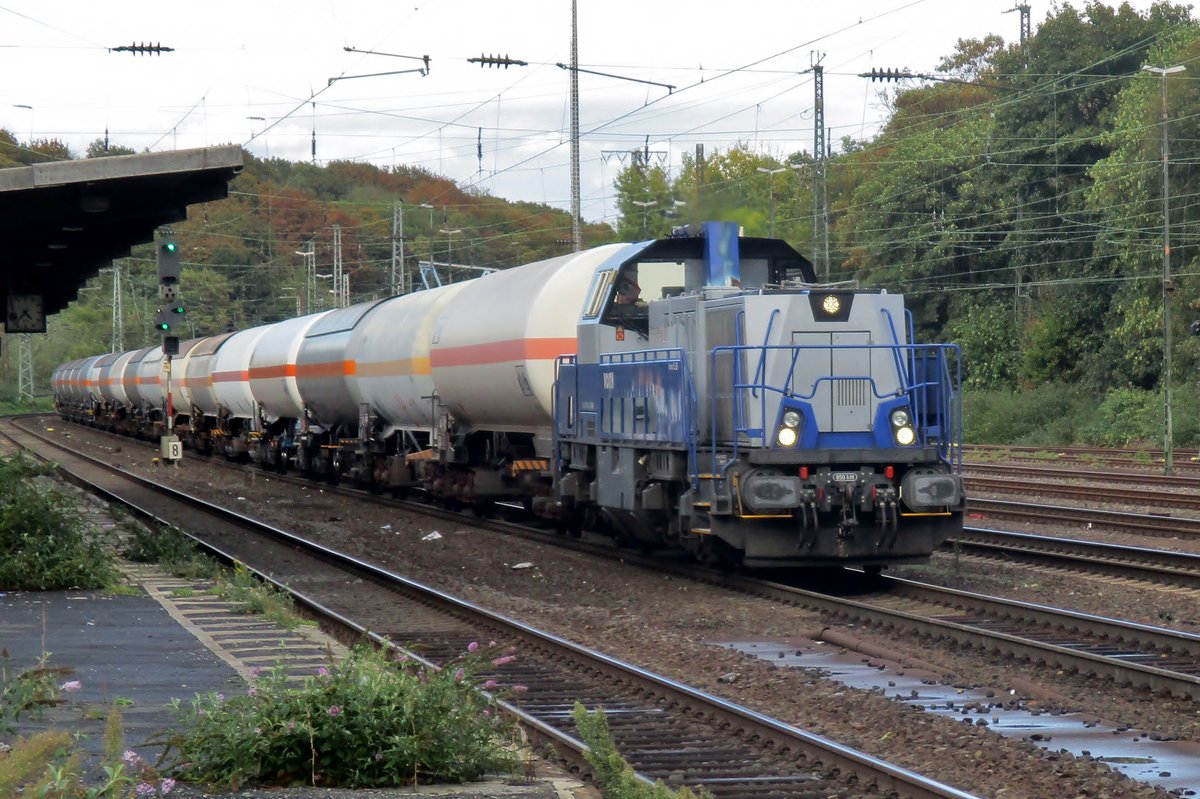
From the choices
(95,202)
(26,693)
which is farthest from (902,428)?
(26,693)

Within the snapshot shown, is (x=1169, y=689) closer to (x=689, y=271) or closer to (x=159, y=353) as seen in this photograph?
(x=689, y=271)

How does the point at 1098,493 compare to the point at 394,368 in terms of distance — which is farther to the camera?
the point at 1098,493

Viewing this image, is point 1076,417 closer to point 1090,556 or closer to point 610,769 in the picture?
point 1090,556

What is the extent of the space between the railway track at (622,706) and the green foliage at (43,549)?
196 cm

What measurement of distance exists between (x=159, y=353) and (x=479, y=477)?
27606mm

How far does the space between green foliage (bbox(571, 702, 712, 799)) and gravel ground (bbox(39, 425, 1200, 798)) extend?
183 cm

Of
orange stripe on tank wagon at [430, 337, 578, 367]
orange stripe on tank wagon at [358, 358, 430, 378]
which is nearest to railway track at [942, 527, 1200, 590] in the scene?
orange stripe on tank wagon at [430, 337, 578, 367]

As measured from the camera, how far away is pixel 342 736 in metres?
6.60

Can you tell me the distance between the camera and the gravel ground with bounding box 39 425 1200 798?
733cm

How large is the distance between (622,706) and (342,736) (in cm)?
262

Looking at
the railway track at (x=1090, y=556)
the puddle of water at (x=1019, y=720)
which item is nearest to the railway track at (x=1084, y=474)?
the railway track at (x=1090, y=556)

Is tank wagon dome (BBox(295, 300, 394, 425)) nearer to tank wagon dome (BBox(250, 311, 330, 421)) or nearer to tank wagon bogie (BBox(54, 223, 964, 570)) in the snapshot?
tank wagon dome (BBox(250, 311, 330, 421))

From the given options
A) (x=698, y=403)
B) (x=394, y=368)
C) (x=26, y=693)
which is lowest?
(x=26, y=693)

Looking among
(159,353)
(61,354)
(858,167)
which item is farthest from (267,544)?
(61,354)
